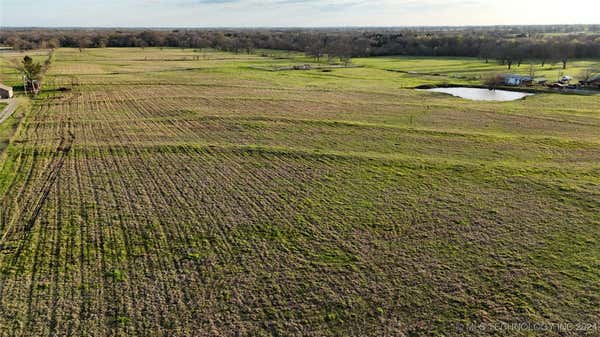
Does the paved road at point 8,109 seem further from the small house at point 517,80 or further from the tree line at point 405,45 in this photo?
the tree line at point 405,45

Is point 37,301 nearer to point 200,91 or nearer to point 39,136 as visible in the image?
point 39,136

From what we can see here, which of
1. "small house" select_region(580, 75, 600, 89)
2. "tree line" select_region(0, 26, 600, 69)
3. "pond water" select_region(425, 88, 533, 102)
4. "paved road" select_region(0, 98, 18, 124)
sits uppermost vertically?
"tree line" select_region(0, 26, 600, 69)

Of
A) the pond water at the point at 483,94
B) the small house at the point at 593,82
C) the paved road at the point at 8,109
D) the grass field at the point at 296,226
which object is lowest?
the grass field at the point at 296,226

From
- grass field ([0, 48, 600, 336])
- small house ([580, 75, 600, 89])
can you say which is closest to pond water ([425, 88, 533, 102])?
small house ([580, 75, 600, 89])

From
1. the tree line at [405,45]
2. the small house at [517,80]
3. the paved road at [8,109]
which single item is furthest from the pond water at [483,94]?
the paved road at [8,109]

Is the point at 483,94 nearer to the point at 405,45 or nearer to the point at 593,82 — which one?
the point at 593,82

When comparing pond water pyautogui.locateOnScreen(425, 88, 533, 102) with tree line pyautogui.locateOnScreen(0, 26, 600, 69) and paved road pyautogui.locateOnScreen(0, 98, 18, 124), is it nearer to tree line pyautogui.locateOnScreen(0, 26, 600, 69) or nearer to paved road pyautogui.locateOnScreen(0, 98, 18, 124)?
tree line pyautogui.locateOnScreen(0, 26, 600, 69)

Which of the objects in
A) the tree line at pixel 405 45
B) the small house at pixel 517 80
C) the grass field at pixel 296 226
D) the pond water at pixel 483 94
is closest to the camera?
the grass field at pixel 296 226
